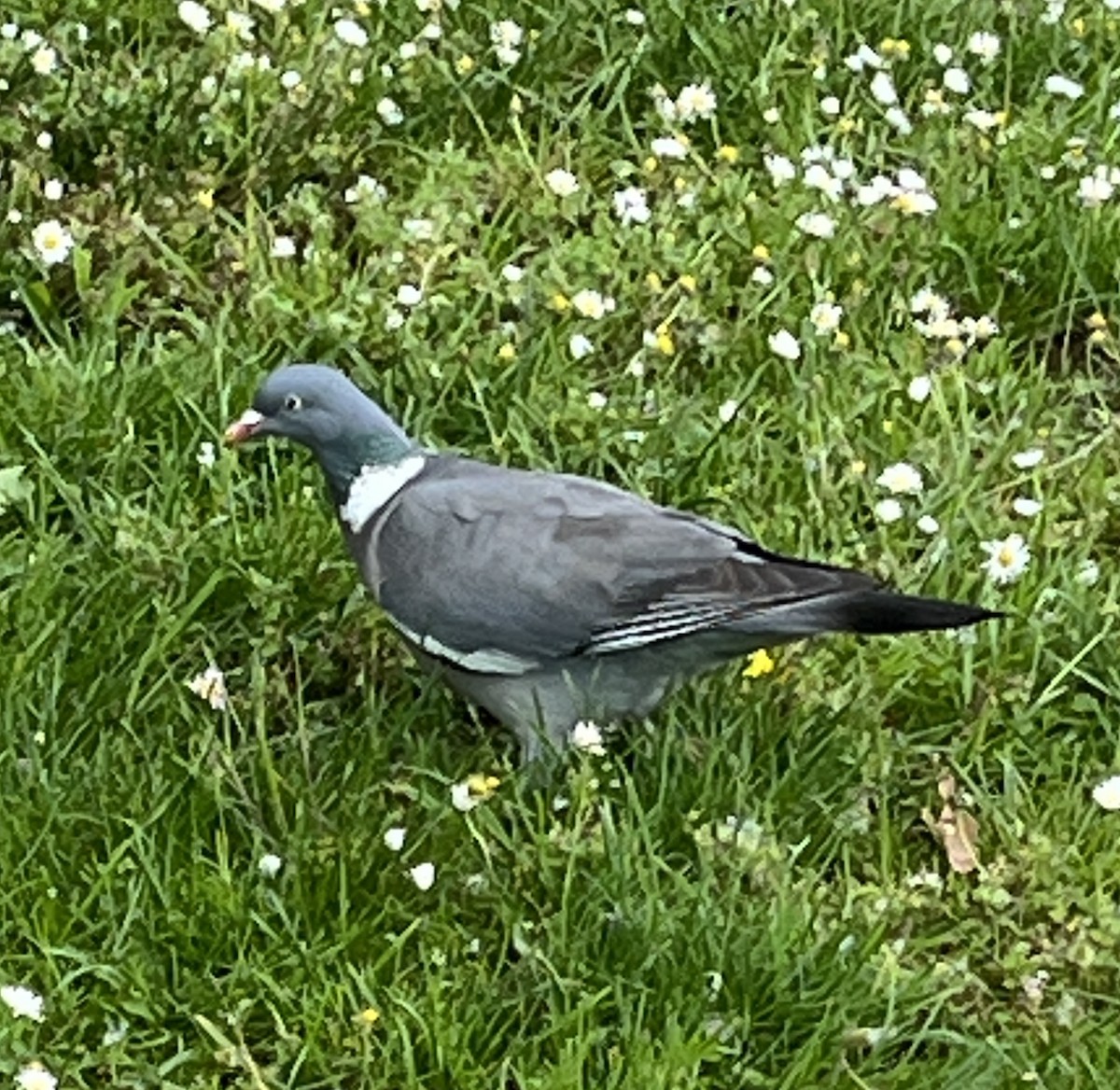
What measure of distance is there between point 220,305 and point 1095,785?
1.91m

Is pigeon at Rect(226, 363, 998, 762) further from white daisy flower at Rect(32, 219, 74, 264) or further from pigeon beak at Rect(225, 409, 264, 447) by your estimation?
white daisy flower at Rect(32, 219, 74, 264)

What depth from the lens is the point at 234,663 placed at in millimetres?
3771

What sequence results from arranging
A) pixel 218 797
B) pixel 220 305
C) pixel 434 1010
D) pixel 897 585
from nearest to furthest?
pixel 434 1010 → pixel 218 797 → pixel 897 585 → pixel 220 305

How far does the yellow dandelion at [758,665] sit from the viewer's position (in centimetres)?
376

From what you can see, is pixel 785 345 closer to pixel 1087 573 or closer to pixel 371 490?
pixel 1087 573

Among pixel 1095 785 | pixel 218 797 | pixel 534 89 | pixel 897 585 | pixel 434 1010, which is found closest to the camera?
pixel 434 1010

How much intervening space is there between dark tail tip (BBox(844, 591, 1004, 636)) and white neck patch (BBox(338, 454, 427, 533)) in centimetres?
75

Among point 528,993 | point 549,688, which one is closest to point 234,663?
point 549,688

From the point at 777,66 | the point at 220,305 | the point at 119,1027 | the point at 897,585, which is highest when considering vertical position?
the point at 777,66

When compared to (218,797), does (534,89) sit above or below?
above

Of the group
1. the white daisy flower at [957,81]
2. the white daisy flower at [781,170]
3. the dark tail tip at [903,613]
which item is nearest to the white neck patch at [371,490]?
the dark tail tip at [903,613]

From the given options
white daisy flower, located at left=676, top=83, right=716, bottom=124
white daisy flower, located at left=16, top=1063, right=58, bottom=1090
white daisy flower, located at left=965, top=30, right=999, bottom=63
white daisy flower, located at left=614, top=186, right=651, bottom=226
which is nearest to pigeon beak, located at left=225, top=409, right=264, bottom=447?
white daisy flower, located at left=16, top=1063, right=58, bottom=1090

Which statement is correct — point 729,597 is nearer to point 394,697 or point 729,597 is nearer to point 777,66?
point 394,697

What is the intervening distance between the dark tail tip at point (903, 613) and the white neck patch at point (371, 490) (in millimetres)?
751
